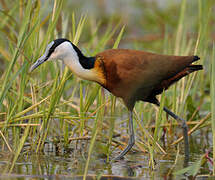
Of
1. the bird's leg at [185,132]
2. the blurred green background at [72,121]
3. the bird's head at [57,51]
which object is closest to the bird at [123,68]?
the bird's head at [57,51]

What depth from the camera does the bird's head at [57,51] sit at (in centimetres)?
300

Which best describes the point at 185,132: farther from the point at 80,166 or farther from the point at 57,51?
the point at 57,51

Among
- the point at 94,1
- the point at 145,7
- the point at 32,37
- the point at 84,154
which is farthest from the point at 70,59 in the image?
the point at 94,1

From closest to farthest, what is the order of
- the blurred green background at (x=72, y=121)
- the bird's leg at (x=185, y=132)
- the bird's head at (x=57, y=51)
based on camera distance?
1. the blurred green background at (x=72, y=121)
2. the bird's head at (x=57, y=51)
3. the bird's leg at (x=185, y=132)

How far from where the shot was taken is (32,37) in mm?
3215

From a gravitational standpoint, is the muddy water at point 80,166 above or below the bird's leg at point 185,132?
below

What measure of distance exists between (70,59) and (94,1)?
15.5ft

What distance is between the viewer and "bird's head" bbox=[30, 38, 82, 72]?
3.00 m

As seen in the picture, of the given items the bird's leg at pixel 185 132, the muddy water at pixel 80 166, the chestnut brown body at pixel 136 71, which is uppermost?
the chestnut brown body at pixel 136 71

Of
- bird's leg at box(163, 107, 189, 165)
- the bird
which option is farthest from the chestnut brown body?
bird's leg at box(163, 107, 189, 165)

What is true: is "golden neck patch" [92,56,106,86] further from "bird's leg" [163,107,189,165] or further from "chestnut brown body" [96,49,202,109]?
"bird's leg" [163,107,189,165]

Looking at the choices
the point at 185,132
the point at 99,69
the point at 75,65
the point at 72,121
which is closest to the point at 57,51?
the point at 75,65

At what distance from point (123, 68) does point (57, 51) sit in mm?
433

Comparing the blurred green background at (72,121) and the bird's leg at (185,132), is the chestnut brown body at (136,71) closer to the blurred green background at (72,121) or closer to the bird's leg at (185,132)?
the blurred green background at (72,121)
